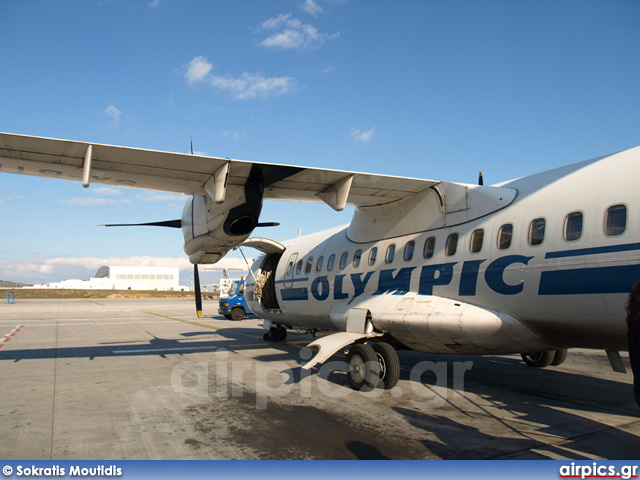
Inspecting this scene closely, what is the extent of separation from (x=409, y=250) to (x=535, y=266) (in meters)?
2.68

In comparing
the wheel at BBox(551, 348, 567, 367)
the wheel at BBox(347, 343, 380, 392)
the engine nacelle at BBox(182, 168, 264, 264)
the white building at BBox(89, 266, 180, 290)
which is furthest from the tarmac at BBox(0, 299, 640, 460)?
the white building at BBox(89, 266, 180, 290)

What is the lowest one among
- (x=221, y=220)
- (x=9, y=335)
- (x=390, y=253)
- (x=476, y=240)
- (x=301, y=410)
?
(x=9, y=335)

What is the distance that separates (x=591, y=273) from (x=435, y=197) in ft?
10.6

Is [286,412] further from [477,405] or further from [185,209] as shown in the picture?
[185,209]

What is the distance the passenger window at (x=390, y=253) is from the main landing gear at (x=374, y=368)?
1.83 m

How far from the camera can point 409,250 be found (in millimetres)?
8789

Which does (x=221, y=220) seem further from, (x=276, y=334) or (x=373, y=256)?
(x=276, y=334)

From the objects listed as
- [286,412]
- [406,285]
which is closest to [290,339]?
[406,285]

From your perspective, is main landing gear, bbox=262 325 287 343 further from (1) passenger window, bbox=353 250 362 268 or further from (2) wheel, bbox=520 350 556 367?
(2) wheel, bbox=520 350 556 367

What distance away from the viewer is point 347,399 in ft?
24.1

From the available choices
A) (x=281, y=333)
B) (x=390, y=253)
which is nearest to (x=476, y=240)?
(x=390, y=253)

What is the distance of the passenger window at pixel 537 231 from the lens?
6559mm

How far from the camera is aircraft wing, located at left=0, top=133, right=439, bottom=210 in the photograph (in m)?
6.76

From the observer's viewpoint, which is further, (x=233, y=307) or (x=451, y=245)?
(x=233, y=307)
